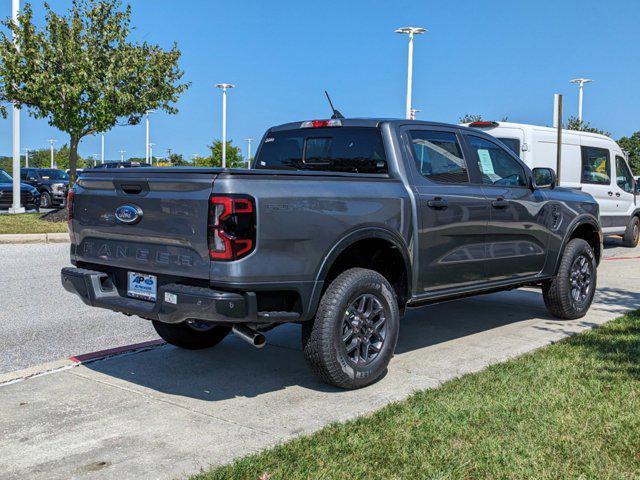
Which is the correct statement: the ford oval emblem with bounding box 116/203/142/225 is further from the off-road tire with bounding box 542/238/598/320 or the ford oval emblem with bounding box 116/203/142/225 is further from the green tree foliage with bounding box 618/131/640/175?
the green tree foliage with bounding box 618/131/640/175

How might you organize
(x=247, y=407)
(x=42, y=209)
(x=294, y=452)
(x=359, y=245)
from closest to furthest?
(x=294, y=452) → (x=247, y=407) → (x=359, y=245) → (x=42, y=209)

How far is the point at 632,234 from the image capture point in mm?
16156

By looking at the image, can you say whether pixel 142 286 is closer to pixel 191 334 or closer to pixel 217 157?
pixel 191 334

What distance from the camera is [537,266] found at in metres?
6.73

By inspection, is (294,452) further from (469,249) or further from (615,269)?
(615,269)

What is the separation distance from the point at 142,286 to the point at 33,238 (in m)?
11.4

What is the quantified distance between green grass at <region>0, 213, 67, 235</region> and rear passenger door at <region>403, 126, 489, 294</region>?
12.0 metres

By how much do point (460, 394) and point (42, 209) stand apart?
25.5 m

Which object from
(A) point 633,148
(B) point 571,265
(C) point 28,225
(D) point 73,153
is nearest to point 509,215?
(B) point 571,265

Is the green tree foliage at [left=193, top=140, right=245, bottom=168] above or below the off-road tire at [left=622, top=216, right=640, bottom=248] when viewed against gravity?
above

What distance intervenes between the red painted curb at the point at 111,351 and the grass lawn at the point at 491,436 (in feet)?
7.75

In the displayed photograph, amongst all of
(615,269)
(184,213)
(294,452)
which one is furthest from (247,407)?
(615,269)

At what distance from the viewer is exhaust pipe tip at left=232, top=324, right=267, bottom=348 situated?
4355 millimetres

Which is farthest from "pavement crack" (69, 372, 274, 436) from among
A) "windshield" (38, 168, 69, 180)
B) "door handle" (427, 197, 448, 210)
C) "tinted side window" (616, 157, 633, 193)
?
"windshield" (38, 168, 69, 180)
